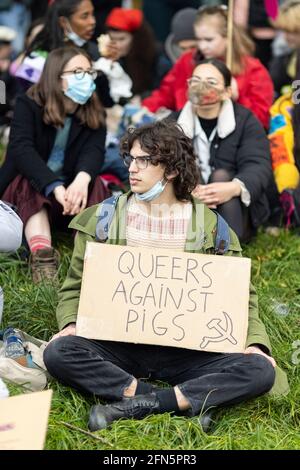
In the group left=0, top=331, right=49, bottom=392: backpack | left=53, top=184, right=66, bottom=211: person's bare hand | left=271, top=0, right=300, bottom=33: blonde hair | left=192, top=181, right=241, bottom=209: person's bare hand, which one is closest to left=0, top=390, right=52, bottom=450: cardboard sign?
left=0, top=331, right=49, bottom=392: backpack

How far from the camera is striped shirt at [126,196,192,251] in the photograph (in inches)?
179

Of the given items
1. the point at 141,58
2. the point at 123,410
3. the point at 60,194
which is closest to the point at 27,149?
the point at 60,194

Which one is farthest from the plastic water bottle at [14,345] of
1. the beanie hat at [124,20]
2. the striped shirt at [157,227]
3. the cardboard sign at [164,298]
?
the beanie hat at [124,20]

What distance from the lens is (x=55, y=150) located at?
582 cm

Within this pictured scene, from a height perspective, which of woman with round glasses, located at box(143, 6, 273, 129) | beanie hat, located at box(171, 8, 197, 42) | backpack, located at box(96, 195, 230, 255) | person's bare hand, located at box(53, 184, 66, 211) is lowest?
backpack, located at box(96, 195, 230, 255)

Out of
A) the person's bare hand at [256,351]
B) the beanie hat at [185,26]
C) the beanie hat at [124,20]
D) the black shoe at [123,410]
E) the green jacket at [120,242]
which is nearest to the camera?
the black shoe at [123,410]

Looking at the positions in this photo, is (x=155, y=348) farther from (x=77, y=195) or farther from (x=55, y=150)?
(x=55, y=150)

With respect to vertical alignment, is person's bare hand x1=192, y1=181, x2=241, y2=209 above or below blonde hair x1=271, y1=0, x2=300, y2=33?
below

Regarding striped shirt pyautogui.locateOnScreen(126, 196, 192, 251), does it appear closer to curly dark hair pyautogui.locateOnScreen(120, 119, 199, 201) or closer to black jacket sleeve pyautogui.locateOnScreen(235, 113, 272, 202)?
curly dark hair pyautogui.locateOnScreen(120, 119, 199, 201)

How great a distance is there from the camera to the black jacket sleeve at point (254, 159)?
225 inches

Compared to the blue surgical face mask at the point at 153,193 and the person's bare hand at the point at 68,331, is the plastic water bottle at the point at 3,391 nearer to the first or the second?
the person's bare hand at the point at 68,331

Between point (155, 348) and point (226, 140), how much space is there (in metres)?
1.83

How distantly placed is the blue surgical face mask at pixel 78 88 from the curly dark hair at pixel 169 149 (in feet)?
3.38
